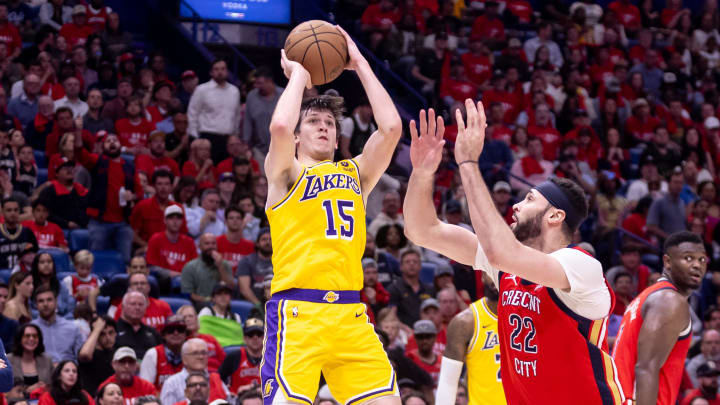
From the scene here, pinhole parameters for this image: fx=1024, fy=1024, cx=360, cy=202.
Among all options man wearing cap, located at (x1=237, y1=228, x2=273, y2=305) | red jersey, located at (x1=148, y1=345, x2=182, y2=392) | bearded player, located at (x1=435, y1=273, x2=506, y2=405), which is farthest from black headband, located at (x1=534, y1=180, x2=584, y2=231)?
man wearing cap, located at (x1=237, y1=228, x2=273, y2=305)

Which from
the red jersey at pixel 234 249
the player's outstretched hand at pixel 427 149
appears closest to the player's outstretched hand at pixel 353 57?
the player's outstretched hand at pixel 427 149

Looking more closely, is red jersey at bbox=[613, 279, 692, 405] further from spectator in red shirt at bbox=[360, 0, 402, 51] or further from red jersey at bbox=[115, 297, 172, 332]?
spectator in red shirt at bbox=[360, 0, 402, 51]

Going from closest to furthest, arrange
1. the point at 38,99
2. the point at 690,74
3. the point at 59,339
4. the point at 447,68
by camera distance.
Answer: the point at 59,339
the point at 38,99
the point at 447,68
the point at 690,74

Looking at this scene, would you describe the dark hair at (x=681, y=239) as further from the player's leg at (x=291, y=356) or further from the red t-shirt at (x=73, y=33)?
the red t-shirt at (x=73, y=33)

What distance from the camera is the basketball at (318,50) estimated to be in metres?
6.05

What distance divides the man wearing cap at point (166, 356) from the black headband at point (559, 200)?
5.64 m

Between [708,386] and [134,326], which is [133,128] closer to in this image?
[134,326]

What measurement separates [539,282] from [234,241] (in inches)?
303

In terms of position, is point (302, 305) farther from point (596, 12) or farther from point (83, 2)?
point (596, 12)

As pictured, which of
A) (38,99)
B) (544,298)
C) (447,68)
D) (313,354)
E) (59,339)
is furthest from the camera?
(447,68)

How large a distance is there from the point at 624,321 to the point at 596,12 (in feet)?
46.8

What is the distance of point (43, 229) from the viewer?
11.4 meters

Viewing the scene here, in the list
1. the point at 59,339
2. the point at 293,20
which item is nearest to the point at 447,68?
the point at 293,20

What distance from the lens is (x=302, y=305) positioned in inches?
219
